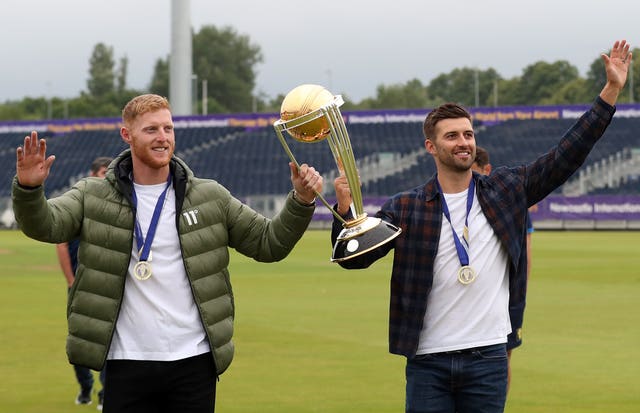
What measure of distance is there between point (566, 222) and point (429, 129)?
47.6 metres

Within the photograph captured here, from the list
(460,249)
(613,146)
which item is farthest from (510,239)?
(613,146)

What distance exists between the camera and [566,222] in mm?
52438

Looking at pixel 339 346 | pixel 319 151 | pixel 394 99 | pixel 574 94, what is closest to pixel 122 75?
pixel 394 99

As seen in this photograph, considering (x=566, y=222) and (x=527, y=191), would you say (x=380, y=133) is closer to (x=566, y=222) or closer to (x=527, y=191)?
(x=566, y=222)

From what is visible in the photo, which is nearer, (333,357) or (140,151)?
(140,151)

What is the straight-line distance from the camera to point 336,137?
531 cm

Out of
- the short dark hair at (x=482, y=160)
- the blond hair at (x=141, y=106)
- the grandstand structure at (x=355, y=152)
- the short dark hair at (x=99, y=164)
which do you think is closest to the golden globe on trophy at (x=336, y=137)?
the blond hair at (x=141, y=106)

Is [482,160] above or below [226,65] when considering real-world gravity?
below

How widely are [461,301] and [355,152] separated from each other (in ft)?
195

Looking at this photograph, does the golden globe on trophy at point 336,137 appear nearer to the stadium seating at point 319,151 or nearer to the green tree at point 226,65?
the stadium seating at point 319,151

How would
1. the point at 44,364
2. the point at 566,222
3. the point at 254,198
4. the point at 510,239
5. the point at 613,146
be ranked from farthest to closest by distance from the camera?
the point at 613,146, the point at 254,198, the point at 566,222, the point at 44,364, the point at 510,239

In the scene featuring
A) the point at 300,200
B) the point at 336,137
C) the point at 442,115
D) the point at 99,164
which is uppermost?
the point at 442,115

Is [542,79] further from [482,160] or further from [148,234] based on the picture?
[148,234]

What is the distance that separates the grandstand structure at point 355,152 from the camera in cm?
5981
